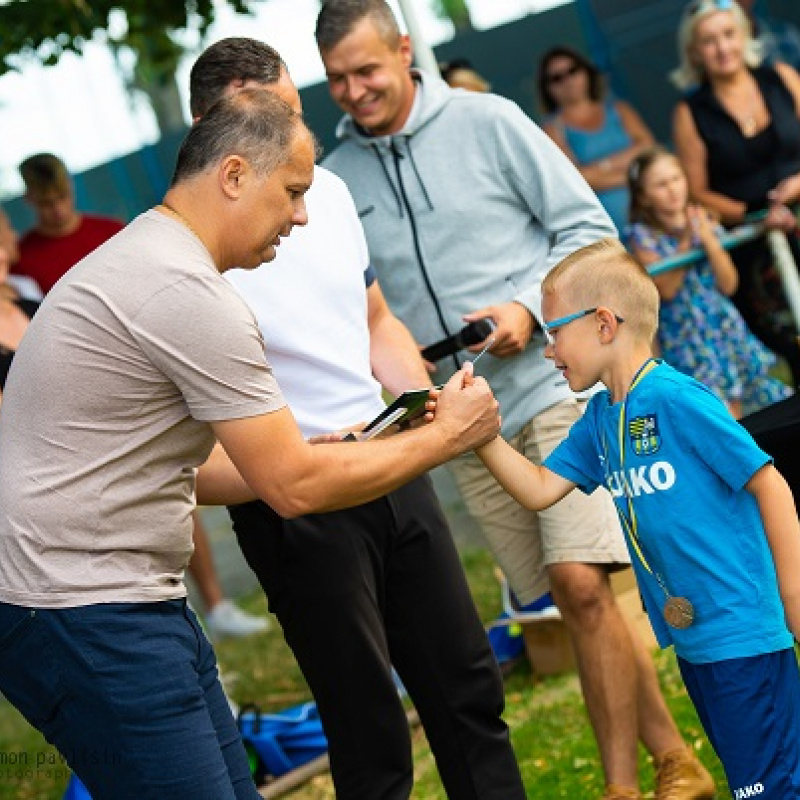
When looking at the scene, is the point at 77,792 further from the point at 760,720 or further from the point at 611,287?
the point at 611,287

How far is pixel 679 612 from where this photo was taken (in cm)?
390

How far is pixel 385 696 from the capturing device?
14.0 ft

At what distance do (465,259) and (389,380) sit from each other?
58 centimetres

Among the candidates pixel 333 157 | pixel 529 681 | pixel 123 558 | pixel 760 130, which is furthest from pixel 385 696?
pixel 760 130

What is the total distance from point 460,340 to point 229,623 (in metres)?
4.57

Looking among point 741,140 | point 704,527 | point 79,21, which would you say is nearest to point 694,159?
point 741,140

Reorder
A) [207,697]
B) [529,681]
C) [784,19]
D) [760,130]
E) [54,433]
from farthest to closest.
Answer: [784,19]
[760,130]
[529,681]
[207,697]
[54,433]

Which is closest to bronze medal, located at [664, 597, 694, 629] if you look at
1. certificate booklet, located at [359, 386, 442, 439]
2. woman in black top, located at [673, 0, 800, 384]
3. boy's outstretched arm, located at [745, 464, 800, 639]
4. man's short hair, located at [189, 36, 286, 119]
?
boy's outstretched arm, located at [745, 464, 800, 639]

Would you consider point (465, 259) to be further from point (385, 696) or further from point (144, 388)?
point (144, 388)

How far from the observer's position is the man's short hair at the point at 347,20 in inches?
194

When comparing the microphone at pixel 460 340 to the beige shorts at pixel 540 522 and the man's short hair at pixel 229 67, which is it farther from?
the man's short hair at pixel 229 67

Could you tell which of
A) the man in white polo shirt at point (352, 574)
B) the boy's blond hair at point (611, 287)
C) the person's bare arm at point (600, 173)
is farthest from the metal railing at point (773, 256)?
the boy's blond hair at point (611, 287)

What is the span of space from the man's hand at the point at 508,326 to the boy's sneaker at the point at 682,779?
126 cm

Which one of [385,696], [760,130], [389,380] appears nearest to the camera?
[385,696]
